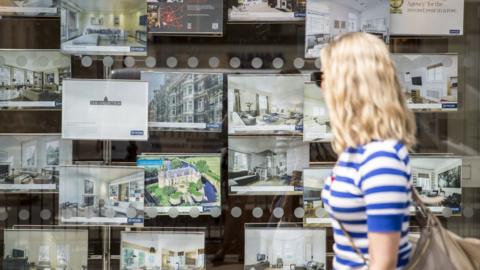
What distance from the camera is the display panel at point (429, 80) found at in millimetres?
4688

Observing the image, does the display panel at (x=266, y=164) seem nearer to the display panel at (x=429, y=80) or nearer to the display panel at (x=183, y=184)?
the display panel at (x=183, y=184)

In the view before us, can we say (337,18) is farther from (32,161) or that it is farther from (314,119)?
(32,161)

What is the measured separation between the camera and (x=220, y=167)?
4.66 meters

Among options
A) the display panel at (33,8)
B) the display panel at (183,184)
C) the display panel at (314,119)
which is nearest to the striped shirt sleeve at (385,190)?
the display panel at (314,119)

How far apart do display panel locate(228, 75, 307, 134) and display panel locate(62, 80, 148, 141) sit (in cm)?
60

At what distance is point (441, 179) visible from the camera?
187 inches

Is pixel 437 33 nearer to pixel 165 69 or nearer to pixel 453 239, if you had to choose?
pixel 165 69

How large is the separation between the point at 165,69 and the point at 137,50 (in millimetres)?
222

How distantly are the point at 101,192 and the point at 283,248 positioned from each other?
1.28 m

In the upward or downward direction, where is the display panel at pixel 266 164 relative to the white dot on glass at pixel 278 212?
upward

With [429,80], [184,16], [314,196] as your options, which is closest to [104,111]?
[184,16]

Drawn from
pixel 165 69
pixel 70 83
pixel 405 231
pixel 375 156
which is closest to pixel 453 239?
pixel 405 231

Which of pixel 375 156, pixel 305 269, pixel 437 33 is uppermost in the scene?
pixel 437 33

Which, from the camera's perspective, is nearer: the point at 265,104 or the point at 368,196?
the point at 368,196
